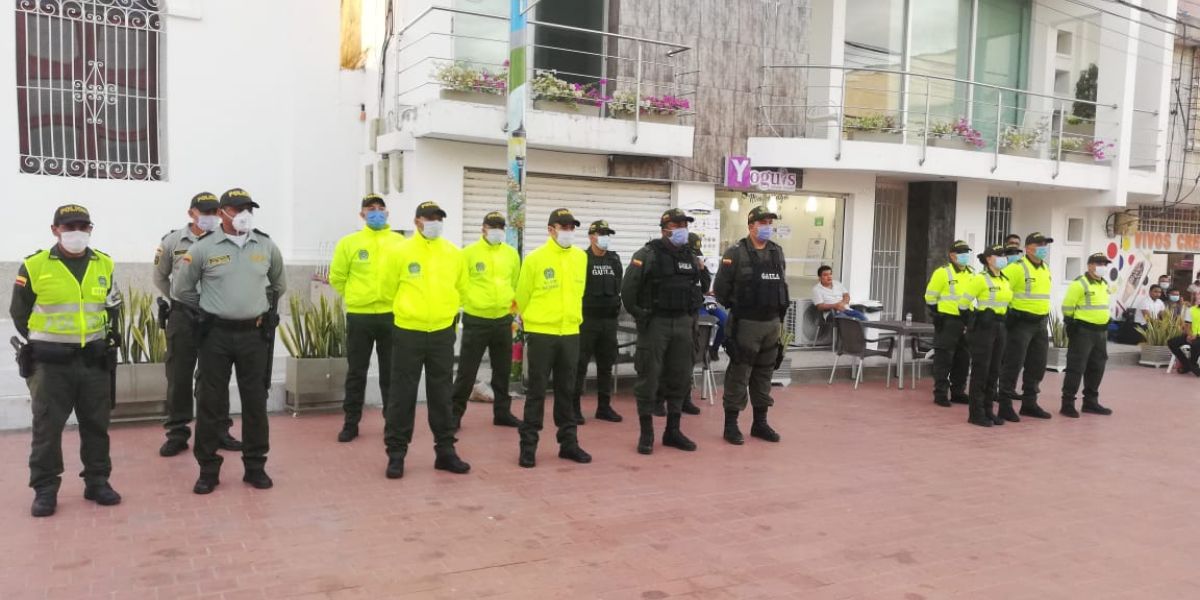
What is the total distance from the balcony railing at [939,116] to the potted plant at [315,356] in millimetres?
7703

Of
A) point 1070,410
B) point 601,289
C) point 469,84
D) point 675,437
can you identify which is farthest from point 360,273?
point 1070,410

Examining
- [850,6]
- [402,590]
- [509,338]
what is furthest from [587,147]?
[402,590]

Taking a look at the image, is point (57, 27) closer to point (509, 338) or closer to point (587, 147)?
point (587, 147)

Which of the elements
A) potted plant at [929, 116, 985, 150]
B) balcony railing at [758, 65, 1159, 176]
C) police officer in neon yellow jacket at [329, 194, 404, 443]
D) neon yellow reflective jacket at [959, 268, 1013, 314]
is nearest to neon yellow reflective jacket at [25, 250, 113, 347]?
police officer in neon yellow jacket at [329, 194, 404, 443]

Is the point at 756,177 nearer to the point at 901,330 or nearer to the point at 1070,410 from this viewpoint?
the point at 901,330

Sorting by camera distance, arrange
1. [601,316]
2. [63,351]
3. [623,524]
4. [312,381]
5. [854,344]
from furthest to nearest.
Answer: [854,344], [601,316], [312,381], [623,524], [63,351]

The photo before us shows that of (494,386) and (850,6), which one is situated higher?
(850,6)

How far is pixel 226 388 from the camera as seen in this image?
237 inches

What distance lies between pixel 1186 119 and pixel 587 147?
46.2 feet

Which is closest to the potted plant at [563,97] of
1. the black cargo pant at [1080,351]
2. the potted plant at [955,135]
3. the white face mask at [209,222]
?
the potted plant at [955,135]

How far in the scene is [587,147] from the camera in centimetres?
1164

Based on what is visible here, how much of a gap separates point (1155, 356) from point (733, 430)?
10744 mm

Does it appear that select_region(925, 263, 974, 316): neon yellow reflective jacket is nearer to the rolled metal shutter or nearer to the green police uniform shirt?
the rolled metal shutter

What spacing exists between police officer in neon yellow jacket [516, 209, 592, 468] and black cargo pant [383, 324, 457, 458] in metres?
0.69
